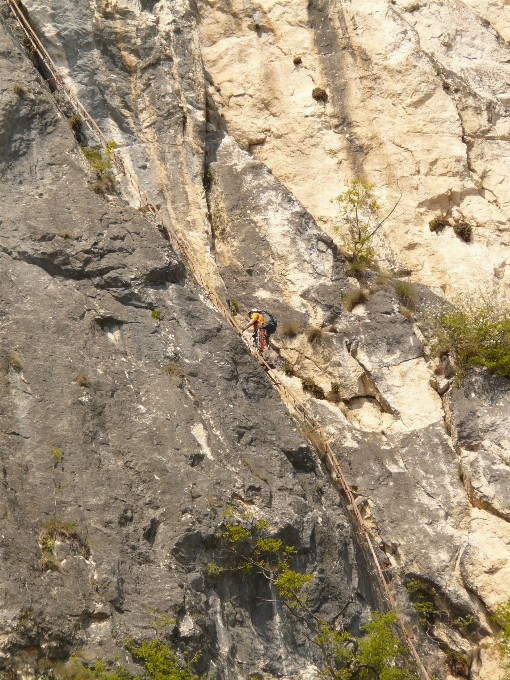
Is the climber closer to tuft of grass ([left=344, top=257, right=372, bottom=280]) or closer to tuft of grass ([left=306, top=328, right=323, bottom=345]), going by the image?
tuft of grass ([left=306, top=328, right=323, bottom=345])

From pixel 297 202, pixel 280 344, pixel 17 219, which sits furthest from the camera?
pixel 297 202

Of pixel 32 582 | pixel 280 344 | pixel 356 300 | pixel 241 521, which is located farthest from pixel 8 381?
pixel 356 300

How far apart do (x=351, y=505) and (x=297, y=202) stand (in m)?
6.16

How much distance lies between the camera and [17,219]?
43.0 feet

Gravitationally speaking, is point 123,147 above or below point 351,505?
above

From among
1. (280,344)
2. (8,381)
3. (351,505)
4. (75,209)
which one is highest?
(75,209)

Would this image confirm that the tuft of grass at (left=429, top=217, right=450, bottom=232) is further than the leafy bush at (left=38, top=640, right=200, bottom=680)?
Yes

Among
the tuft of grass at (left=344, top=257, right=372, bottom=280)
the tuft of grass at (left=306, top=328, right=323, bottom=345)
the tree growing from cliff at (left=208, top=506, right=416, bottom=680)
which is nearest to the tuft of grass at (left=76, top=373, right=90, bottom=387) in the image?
the tree growing from cliff at (left=208, top=506, right=416, bottom=680)

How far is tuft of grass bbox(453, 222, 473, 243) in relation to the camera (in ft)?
56.0

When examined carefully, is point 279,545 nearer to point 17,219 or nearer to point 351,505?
point 351,505

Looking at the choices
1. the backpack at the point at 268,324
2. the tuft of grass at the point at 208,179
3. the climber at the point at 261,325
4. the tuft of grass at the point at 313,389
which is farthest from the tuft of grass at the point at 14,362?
the tuft of grass at the point at 208,179

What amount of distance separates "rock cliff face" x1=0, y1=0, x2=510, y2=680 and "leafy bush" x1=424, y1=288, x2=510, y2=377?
0.27 m

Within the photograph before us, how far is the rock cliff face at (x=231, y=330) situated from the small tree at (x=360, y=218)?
1.02ft

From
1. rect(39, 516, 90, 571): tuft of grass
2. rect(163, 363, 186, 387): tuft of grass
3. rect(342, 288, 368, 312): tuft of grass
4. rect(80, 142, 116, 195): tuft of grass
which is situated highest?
rect(80, 142, 116, 195): tuft of grass
